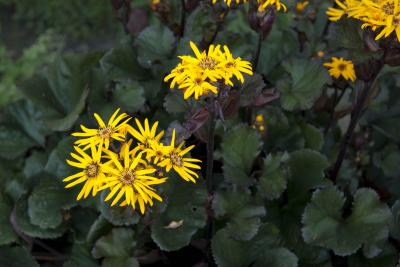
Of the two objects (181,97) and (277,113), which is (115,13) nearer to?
(181,97)

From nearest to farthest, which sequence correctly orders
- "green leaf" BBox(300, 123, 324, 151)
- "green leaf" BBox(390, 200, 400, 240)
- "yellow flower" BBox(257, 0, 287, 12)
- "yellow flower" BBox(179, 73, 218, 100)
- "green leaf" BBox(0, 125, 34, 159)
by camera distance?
1. "yellow flower" BBox(179, 73, 218, 100)
2. "yellow flower" BBox(257, 0, 287, 12)
3. "green leaf" BBox(390, 200, 400, 240)
4. "green leaf" BBox(300, 123, 324, 151)
5. "green leaf" BBox(0, 125, 34, 159)

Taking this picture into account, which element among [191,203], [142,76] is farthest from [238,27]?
[191,203]

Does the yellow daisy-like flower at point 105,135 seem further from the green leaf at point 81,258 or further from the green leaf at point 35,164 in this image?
the green leaf at point 35,164

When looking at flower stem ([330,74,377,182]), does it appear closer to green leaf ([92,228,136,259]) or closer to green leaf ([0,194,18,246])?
green leaf ([92,228,136,259])

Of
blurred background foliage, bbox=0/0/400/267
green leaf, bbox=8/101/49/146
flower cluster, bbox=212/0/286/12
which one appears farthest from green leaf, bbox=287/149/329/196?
green leaf, bbox=8/101/49/146

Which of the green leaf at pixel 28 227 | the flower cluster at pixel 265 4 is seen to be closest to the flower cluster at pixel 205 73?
the flower cluster at pixel 265 4

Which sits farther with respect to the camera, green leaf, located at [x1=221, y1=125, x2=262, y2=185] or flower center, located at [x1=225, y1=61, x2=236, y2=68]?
green leaf, located at [x1=221, y1=125, x2=262, y2=185]
